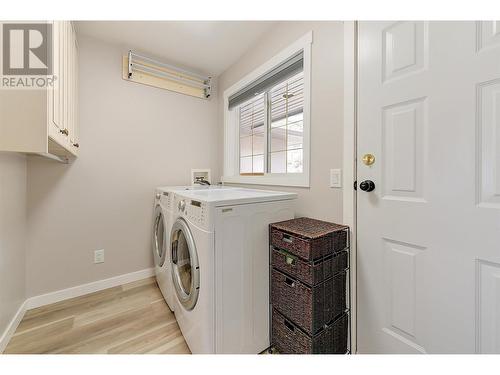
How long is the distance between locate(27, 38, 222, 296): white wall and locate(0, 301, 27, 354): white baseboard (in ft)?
0.55

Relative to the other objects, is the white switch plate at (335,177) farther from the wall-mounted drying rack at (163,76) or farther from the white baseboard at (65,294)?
the white baseboard at (65,294)

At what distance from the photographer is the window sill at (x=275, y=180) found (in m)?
1.62

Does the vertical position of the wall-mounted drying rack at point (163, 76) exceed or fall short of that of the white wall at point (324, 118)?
it exceeds it

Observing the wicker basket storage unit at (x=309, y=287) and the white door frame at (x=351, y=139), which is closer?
the wicker basket storage unit at (x=309, y=287)

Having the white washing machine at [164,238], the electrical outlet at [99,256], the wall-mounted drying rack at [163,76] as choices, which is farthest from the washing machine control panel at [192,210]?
the wall-mounted drying rack at [163,76]

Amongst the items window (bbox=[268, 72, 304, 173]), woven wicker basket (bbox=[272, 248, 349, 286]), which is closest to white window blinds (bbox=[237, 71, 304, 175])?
window (bbox=[268, 72, 304, 173])

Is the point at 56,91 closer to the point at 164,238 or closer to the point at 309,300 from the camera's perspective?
the point at 164,238

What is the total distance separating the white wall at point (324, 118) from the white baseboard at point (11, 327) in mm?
2086

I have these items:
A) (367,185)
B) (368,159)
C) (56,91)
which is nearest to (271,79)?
(368,159)

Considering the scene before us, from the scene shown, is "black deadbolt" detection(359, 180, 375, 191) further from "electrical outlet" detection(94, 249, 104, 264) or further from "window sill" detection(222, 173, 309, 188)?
"electrical outlet" detection(94, 249, 104, 264)

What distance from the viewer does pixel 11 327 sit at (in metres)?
1.47

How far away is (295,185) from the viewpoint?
65.4 inches
